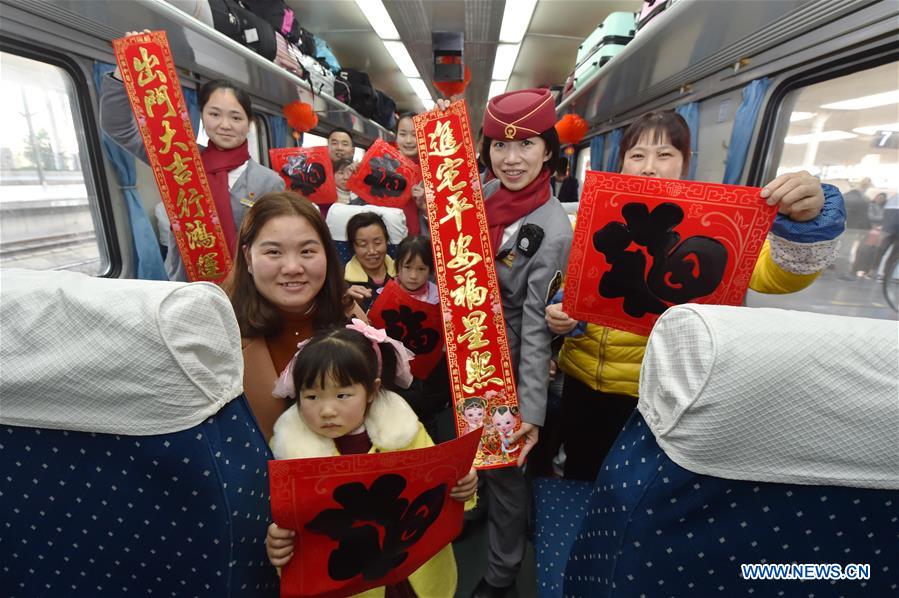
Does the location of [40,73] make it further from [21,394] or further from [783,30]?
[783,30]

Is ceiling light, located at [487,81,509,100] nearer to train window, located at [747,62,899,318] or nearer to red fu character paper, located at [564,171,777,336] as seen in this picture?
train window, located at [747,62,899,318]

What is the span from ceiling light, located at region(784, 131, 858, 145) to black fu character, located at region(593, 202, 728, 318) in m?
2.79

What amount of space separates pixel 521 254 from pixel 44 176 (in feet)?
12.2

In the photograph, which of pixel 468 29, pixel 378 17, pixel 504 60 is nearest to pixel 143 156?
pixel 378 17

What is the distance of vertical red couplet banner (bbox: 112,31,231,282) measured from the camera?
6.01ft

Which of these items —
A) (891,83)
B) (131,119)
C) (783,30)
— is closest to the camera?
(131,119)

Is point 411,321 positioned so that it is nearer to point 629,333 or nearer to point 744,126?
point 629,333

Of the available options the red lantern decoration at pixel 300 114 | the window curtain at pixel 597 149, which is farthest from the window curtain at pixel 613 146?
the red lantern decoration at pixel 300 114

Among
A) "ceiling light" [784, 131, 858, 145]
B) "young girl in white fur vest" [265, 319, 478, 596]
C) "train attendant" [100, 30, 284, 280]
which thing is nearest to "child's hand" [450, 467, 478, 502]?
"young girl in white fur vest" [265, 319, 478, 596]

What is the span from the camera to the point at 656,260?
1.10m

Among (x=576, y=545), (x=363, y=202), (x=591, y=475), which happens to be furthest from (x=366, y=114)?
(x=576, y=545)

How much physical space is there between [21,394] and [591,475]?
5.72ft

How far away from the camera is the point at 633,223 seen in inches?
42.9

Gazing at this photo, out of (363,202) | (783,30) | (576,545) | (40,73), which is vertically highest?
(783,30)
